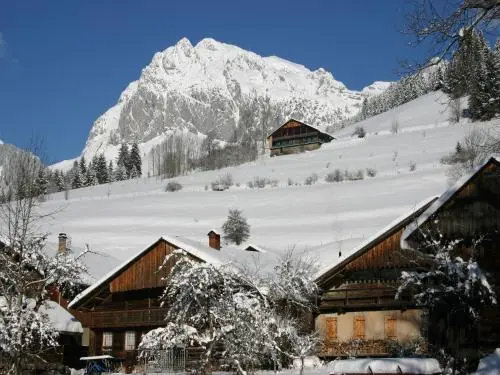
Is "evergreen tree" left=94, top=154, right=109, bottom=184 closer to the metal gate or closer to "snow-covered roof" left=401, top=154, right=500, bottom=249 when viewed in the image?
the metal gate

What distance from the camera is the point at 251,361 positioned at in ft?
68.7

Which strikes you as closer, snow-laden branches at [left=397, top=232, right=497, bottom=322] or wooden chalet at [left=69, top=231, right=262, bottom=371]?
snow-laden branches at [left=397, top=232, right=497, bottom=322]

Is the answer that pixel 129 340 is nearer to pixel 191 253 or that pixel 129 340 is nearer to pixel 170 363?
pixel 170 363

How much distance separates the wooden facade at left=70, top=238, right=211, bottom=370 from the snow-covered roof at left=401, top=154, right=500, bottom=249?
15506 mm

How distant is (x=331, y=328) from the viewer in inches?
1235

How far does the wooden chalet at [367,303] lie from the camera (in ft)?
94.7

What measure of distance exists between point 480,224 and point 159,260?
691 inches

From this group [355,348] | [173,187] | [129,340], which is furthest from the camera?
[173,187]

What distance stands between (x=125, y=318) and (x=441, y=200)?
20.8 meters

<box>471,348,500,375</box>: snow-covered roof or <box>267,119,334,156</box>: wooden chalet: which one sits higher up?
<box>267,119,334,156</box>: wooden chalet

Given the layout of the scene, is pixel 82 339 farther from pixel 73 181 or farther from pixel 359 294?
pixel 73 181

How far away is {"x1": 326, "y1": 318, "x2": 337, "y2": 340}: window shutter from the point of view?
31.2m

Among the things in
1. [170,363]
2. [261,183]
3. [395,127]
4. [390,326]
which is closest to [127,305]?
[170,363]

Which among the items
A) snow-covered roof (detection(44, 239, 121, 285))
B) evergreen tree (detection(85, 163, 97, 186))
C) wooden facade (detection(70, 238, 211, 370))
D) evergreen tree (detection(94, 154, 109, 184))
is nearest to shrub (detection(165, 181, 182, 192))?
evergreen tree (detection(85, 163, 97, 186))
